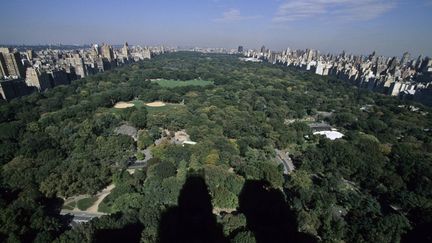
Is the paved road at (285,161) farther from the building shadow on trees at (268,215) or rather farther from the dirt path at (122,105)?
the dirt path at (122,105)

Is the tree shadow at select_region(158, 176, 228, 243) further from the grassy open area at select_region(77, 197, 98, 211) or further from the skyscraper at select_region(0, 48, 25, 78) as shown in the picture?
the skyscraper at select_region(0, 48, 25, 78)

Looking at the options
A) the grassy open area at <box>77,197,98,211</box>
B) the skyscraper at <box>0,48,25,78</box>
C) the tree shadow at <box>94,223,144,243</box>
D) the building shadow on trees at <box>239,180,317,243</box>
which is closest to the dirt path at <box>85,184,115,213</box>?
the grassy open area at <box>77,197,98,211</box>

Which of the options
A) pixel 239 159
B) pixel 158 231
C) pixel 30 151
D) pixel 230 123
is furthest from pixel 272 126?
pixel 30 151

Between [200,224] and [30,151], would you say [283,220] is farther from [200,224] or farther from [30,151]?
[30,151]

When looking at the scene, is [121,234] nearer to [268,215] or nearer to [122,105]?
[268,215]

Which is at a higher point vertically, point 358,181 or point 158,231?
point 158,231

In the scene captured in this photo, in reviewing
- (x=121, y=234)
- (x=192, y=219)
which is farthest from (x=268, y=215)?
(x=121, y=234)
